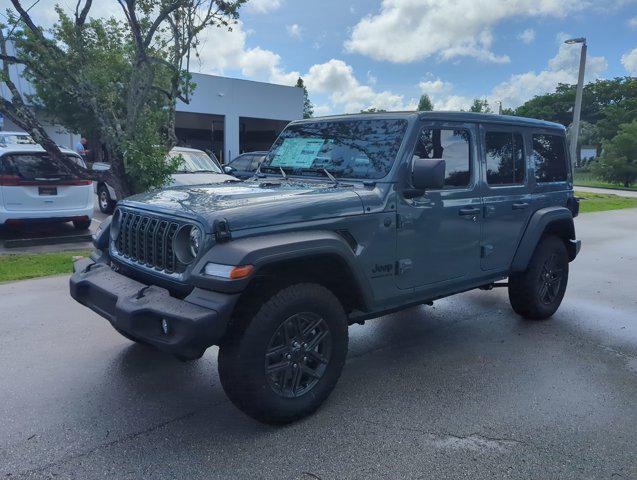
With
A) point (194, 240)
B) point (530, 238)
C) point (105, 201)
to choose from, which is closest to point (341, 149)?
point (194, 240)

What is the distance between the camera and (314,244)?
318 centimetres

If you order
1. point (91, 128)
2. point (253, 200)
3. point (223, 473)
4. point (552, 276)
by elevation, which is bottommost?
point (223, 473)

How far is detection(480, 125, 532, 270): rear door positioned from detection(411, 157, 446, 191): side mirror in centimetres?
106

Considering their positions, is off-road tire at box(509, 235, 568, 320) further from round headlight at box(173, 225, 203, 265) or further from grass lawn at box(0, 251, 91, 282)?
grass lawn at box(0, 251, 91, 282)

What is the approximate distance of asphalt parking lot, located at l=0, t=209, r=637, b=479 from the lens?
292cm

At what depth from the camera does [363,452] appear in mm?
3041

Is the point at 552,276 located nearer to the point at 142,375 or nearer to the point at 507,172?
the point at 507,172

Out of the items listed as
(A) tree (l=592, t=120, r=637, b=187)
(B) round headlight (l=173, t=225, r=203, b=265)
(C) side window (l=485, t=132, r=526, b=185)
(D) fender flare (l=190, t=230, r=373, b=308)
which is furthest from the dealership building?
(D) fender flare (l=190, t=230, r=373, b=308)

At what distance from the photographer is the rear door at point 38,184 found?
8781 millimetres

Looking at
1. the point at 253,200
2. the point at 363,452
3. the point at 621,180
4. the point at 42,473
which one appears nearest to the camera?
the point at 42,473

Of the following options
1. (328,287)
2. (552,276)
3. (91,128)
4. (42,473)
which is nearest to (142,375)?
(42,473)

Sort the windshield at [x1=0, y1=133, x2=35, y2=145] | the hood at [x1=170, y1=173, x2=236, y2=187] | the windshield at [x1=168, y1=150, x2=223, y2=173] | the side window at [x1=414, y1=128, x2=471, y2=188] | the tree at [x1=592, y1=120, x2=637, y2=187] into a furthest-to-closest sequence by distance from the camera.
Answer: the tree at [x1=592, y1=120, x2=637, y2=187] → the windshield at [x1=168, y1=150, x2=223, y2=173] → the windshield at [x1=0, y1=133, x2=35, y2=145] → the hood at [x1=170, y1=173, x2=236, y2=187] → the side window at [x1=414, y1=128, x2=471, y2=188]

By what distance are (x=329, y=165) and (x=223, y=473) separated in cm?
240

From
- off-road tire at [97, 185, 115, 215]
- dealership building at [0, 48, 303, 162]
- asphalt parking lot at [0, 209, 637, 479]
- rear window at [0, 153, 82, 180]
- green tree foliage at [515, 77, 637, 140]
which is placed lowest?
asphalt parking lot at [0, 209, 637, 479]
